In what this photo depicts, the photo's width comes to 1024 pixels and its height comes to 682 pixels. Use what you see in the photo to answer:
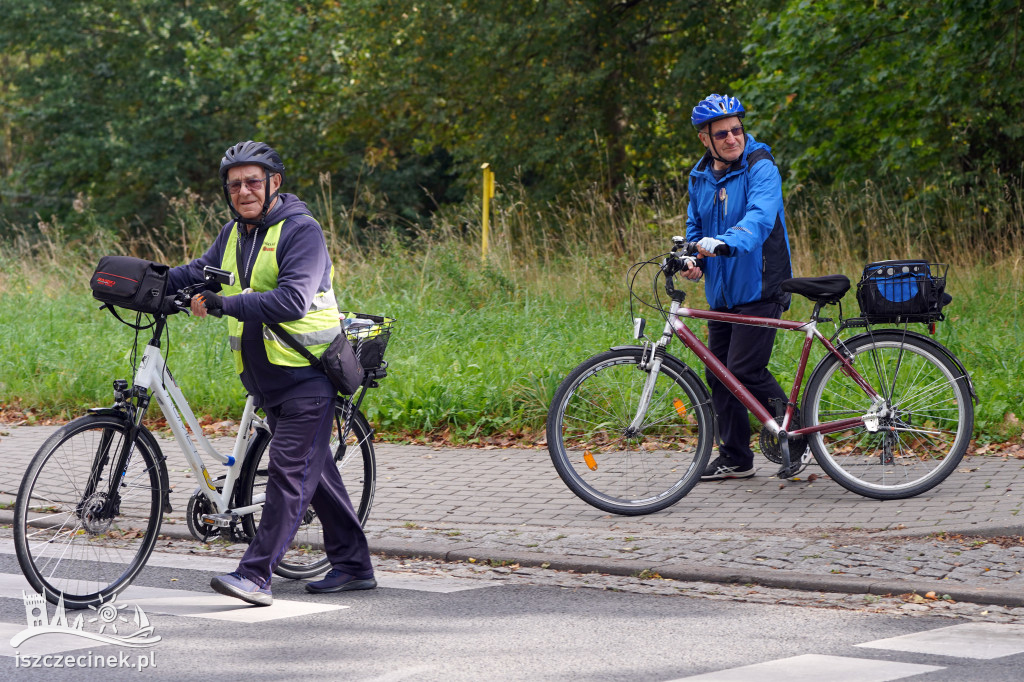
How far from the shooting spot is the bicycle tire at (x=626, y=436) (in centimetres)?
675

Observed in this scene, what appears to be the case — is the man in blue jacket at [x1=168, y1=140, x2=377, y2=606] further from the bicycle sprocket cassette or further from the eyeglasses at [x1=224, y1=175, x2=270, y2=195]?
the bicycle sprocket cassette

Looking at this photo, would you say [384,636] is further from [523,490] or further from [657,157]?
[657,157]

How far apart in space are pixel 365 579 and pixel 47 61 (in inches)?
1472

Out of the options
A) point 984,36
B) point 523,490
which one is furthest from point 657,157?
point 523,490

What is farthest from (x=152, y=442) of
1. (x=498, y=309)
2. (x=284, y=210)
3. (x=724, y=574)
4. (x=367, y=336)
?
(x=498, y=309)

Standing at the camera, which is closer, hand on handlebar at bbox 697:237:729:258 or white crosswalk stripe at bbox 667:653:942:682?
white crosswalk stripe at bbox 667:653:942:682

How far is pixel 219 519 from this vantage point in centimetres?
524

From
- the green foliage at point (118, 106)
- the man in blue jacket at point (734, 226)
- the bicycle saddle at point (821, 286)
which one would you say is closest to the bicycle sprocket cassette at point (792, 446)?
the man in blue jacket at point (734, 226)

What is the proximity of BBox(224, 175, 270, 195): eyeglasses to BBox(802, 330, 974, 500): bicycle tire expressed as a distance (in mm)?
3337

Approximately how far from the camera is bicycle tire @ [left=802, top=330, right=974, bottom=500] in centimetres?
682

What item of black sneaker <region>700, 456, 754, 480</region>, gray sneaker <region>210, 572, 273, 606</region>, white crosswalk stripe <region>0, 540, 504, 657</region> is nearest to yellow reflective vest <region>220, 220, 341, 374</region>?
gray sneaker <region>210, 572, 273, 606</region>

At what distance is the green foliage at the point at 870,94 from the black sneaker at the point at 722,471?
32.4 feet

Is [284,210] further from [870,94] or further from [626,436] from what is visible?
[870,94]

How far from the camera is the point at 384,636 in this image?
4738 mm
